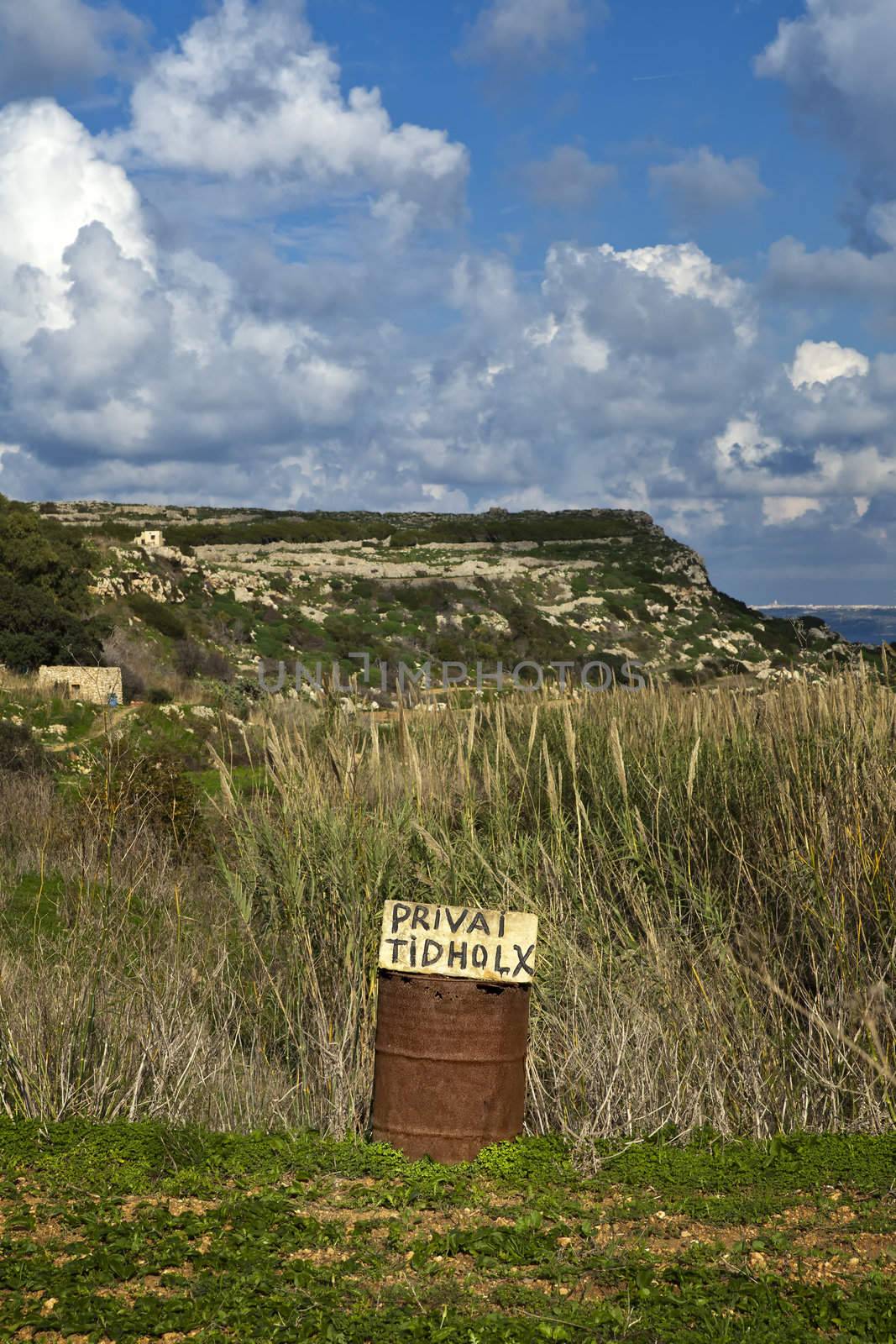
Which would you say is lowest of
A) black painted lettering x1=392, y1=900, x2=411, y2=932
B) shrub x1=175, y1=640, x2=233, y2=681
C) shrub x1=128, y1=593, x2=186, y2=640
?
black painted lettering x1=392, y1=900, x2=411, y2=932

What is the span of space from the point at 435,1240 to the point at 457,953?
3.16ft

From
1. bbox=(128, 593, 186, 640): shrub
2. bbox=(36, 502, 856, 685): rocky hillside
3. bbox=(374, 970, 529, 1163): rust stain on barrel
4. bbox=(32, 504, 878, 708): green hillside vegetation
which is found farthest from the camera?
bbox=(36, 502, 856, 685): rocky hillside

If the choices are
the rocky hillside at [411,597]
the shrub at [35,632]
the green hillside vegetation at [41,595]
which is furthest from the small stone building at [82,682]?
the rocky hillside at [411,597]

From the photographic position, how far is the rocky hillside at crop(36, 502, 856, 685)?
32.7 m

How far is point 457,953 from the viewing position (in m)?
4.39

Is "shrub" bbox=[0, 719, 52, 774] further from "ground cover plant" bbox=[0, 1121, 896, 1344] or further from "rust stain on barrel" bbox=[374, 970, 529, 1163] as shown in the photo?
"rust stain on barrel" bbox=[374, 970, 529, 1163]

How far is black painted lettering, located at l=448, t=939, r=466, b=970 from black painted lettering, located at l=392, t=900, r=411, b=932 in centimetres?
18

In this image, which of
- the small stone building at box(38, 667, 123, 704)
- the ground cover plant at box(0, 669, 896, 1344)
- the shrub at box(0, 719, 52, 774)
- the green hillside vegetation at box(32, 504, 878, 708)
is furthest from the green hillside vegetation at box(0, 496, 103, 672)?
the ground cover plant at box(0, 669, 896, 1344)

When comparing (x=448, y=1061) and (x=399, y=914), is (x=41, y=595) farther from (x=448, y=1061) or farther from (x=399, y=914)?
(x=448, y=1061)

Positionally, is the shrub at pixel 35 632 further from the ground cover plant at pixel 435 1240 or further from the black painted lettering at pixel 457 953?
the black painted lettering at pixel 457 953

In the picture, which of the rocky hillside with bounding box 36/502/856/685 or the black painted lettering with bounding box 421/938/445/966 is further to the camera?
the rocky hillside with bounding box 36/502/856/685

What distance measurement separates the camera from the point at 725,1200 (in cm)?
405

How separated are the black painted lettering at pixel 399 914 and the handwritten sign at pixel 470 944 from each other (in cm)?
2

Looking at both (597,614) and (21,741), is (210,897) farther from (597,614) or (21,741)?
(597,614)
